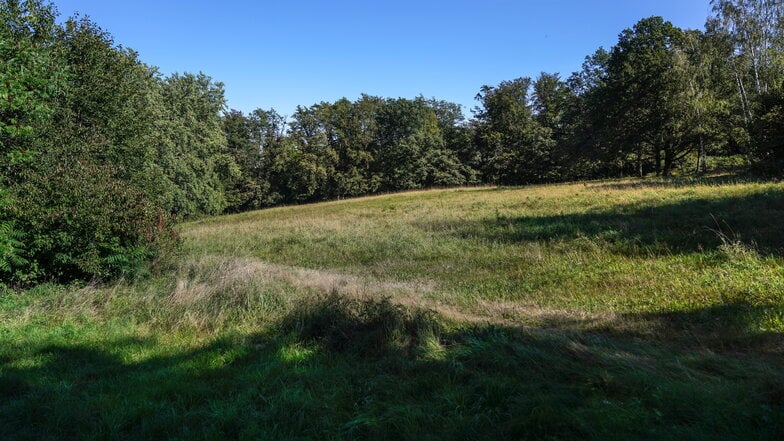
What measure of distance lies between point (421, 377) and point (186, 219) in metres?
49.3

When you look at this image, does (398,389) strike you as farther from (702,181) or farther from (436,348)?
(702,181)

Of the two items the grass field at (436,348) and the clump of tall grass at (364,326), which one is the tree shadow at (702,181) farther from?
the clump of tall grass at (364,326)

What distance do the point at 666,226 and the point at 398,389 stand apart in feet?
38.1

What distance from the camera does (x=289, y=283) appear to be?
32.5 feet

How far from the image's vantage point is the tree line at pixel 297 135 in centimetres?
1072

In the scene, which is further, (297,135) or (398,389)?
(297,135)

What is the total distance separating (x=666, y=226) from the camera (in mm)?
12672

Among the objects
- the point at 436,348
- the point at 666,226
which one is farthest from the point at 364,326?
the point at 666,226

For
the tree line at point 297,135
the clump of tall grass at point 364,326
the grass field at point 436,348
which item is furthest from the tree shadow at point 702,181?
the clump of tall grass at point 364,326

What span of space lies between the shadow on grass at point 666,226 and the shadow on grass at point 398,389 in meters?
6.38

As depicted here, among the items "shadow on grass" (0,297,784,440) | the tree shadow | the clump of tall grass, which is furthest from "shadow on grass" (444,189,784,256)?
the clump of tall grass

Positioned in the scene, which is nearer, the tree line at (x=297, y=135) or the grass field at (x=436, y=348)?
the grass field at (x=436, y=348)

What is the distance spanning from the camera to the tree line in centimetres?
1072

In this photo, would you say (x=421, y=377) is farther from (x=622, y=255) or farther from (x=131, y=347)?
(x=622, y=255)
